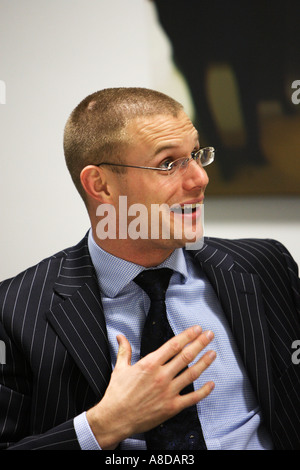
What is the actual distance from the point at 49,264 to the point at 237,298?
1.69 feet

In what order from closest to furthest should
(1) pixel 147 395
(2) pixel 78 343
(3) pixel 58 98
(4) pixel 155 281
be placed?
(1) pixel 147 395 → (2) pixel 78 343 → (4) pixel 155 281 → (3) pixel 58 98

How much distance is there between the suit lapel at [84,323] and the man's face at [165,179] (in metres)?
0.20

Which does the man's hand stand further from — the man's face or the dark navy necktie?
the man's face

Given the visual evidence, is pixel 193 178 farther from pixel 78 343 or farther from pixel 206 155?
pixel 78 343

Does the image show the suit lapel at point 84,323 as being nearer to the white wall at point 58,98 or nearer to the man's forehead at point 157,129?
Answer: the man's forehead at point 157,129

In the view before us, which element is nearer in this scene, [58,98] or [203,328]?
[203,328]

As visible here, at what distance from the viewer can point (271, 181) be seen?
208 cm

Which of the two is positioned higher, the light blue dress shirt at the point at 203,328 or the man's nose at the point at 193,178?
the man's nose at the point at 193,178

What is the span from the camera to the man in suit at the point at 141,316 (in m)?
1.34

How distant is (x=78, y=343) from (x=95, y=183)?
42cm

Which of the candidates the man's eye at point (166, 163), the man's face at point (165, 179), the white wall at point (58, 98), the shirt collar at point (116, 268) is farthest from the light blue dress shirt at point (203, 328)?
the white wall at point (58, 98)

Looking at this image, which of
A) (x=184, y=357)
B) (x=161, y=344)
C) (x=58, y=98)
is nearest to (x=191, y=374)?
(x=184, y=357)

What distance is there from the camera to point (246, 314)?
1479mm

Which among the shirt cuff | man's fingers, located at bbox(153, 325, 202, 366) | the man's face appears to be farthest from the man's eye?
the shirt cuff
